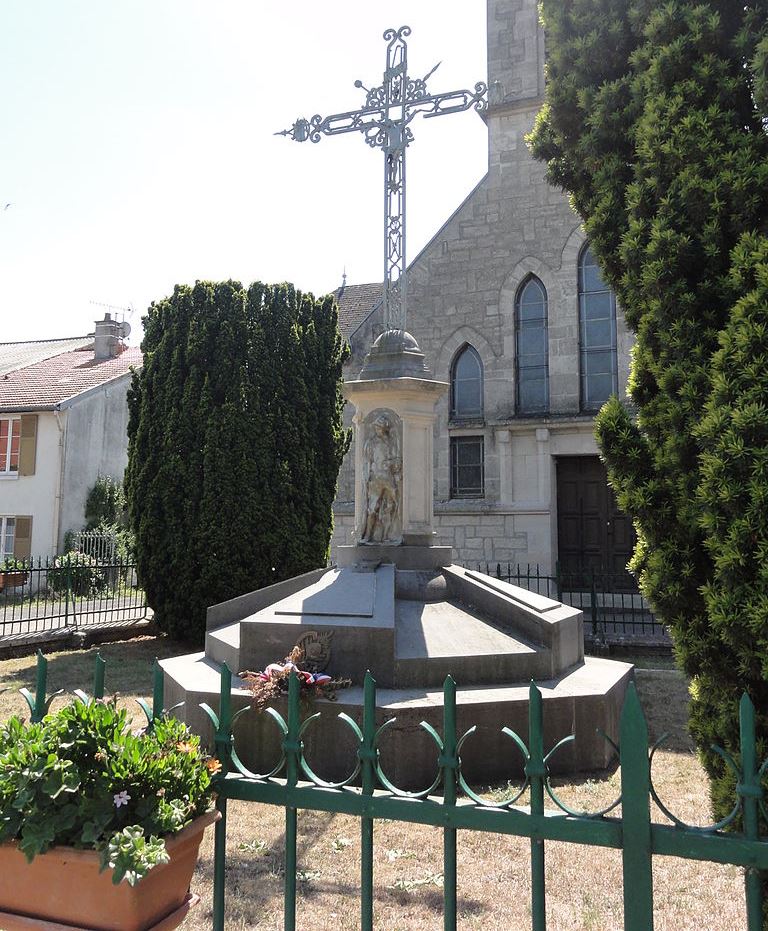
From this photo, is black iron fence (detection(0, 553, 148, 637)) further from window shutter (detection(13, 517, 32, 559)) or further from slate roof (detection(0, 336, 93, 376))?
slate roof (detection(0, 336, 93, 376))

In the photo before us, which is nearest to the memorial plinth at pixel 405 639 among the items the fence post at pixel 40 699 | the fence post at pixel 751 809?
the fence post at pixel 40 699

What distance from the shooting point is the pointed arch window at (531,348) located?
15391 mm

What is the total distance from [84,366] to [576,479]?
55.0 ft

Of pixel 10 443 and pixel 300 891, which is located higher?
pixel 10 443

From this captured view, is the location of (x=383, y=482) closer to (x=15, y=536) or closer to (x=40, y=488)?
(x=40, y=488)

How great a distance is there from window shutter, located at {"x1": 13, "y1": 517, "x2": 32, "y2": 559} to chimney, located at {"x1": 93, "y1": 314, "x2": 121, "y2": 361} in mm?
6575

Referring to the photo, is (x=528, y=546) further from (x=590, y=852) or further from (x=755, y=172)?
(x=755, y=172)

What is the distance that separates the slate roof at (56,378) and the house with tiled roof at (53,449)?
0.10 ft

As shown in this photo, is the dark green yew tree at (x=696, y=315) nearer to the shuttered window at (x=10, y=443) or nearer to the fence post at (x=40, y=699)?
the fence post at (x=40, y=699)

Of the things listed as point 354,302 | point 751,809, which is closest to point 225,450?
point 751,809

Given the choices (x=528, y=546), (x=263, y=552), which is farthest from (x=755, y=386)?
(x=528, y=546)

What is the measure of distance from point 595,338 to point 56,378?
1659 centimetres

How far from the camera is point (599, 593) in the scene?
47.0 ft

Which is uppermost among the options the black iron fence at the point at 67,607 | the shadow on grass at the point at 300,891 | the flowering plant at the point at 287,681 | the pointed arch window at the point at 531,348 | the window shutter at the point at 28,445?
the pointed arch window at the point at 531,348
